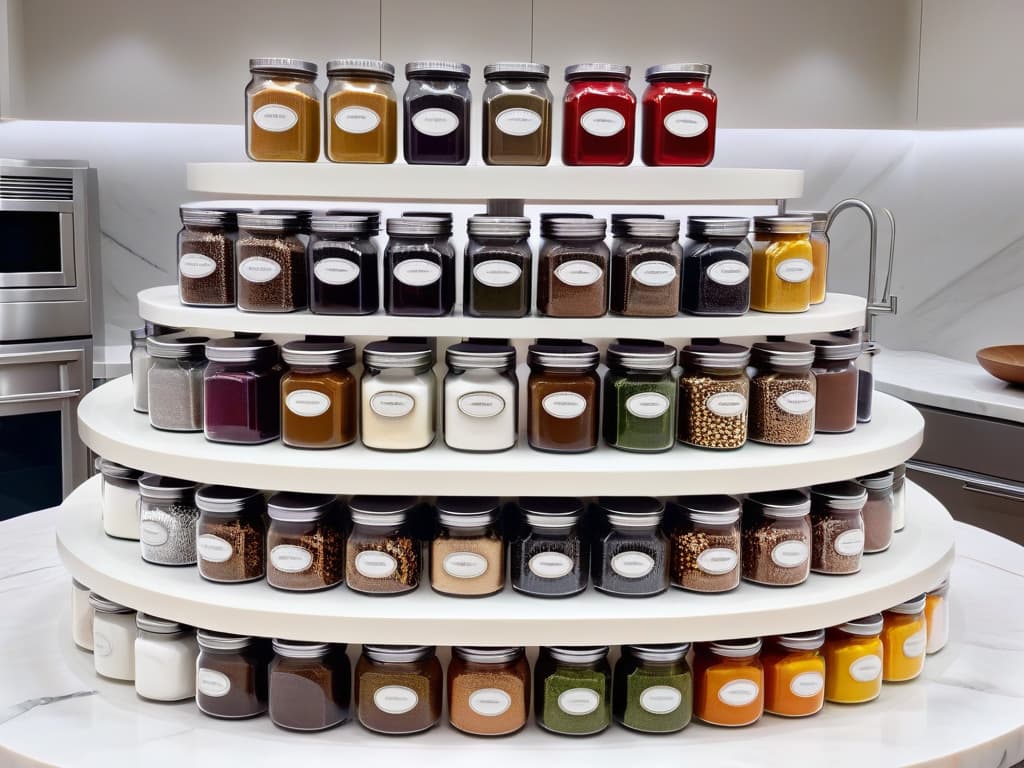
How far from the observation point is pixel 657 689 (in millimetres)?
1545

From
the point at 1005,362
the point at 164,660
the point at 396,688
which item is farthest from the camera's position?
the point at 1005,362

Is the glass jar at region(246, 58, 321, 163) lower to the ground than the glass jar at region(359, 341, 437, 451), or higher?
higher

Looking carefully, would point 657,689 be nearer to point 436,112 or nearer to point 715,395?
point 715,395

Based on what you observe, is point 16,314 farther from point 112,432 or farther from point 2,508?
point 112,432

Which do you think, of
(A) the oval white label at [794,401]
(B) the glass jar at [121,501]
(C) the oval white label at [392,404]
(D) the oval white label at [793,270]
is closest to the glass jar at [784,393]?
(A) the oval white label at [794,401]

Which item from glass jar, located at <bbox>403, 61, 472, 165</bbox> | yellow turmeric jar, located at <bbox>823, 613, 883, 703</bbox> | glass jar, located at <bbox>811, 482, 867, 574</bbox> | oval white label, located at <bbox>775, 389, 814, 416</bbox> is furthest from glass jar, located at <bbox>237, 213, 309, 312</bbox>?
yellow turmeric jar, located at <bbox>823, 613, 883, 703</bbox>

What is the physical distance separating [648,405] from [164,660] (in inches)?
32.4

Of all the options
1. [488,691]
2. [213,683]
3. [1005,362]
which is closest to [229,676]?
[213,683]

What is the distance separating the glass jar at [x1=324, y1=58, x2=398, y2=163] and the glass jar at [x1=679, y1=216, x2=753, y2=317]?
0.49 metres

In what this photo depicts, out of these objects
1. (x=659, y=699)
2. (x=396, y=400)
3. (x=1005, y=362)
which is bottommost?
(x=659, y=699)

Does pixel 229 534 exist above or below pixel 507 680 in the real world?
above

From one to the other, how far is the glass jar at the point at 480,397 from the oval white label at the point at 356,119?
0.35 metres

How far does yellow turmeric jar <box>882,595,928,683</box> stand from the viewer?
1695 mm

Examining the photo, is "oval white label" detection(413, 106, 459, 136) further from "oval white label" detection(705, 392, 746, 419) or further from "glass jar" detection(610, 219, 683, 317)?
"oval white label" detection(705, 392, 746, 419)
